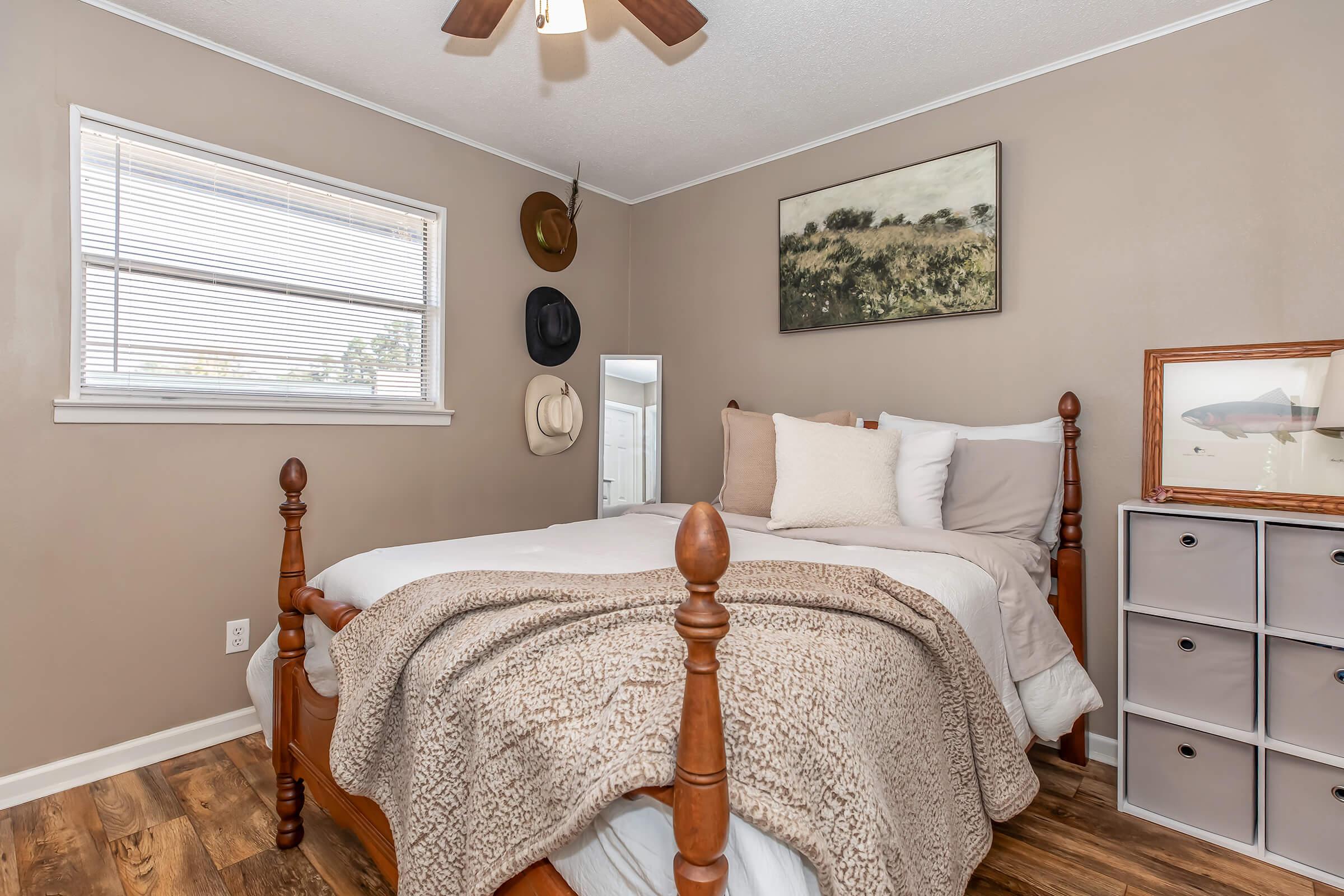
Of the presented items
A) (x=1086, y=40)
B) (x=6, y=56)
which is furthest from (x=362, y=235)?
(x=1086, y=40)

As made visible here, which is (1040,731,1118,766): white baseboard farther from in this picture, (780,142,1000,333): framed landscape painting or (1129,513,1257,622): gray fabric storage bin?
(780,142,1000,333): framed landscape painting

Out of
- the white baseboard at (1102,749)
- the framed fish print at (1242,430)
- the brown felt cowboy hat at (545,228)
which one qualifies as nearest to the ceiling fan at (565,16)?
the brown felt cowboy hat at (545,228)

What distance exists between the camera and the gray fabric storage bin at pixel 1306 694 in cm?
168

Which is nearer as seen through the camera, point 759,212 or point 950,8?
point 950,8

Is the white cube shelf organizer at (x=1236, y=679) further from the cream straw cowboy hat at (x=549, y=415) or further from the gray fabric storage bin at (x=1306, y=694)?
the cream straw cowboy hat at (x=549, y=415)

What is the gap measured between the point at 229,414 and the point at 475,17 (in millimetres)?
1642

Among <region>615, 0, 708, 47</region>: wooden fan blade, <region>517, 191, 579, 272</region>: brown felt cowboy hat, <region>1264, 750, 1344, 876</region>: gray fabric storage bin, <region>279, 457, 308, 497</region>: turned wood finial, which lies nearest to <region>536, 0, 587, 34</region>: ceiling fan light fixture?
<region>615, 0, 708, 47</region>: wooden fan blade

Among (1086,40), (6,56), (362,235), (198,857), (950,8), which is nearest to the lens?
(198,857)

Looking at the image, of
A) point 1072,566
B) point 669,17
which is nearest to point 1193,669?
point 1072,566

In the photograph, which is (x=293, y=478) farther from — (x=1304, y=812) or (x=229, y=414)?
(x=1304, y=812)

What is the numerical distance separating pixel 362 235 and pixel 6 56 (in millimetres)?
1123

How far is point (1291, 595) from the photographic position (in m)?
1.75

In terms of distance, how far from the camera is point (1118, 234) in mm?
2340

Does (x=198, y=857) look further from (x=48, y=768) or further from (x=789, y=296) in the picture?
(x=789, y=296)
